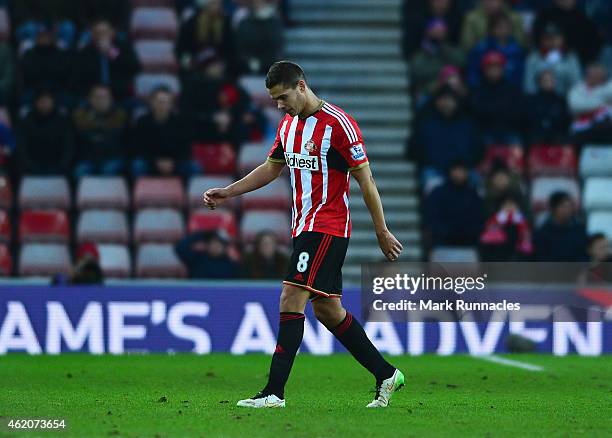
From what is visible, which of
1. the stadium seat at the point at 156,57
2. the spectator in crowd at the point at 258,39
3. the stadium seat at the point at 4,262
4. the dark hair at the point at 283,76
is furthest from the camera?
the stadium seat at the point at 156,57

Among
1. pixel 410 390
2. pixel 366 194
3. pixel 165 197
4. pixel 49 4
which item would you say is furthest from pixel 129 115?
pixel 366 194

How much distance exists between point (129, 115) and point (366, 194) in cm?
913

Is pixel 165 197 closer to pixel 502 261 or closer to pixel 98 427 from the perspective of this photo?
pixel 502 261

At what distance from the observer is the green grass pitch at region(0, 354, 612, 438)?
7.49m

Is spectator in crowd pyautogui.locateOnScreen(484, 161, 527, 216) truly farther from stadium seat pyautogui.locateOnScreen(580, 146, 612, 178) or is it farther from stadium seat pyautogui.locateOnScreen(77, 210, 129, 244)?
stadium seat pyautogui.locateOnScreen(77, 210, 129, 244)

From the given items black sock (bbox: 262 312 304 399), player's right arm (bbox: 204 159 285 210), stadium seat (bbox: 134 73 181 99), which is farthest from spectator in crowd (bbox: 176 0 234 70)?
black sock (bbox: 262 312 304 399)

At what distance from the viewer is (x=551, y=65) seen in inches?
720

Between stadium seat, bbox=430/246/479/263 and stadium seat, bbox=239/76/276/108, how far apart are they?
3.17 m

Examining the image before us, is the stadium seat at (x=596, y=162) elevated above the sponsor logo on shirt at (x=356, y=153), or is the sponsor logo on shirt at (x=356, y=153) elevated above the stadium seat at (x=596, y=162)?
the sponsor logo on shirt at (x=356, y=153)

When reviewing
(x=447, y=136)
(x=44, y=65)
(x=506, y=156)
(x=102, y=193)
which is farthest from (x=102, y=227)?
(x=506, y=156)

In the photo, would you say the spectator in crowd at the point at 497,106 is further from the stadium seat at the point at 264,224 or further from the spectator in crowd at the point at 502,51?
the stadium seat at the point at 264,224

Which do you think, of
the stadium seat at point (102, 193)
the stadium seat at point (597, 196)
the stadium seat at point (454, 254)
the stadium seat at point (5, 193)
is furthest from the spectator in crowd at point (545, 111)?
the stadium seat at point (5, 193)

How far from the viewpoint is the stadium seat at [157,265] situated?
15.8 meters

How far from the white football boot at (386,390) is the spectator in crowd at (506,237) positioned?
7220 millimetres
